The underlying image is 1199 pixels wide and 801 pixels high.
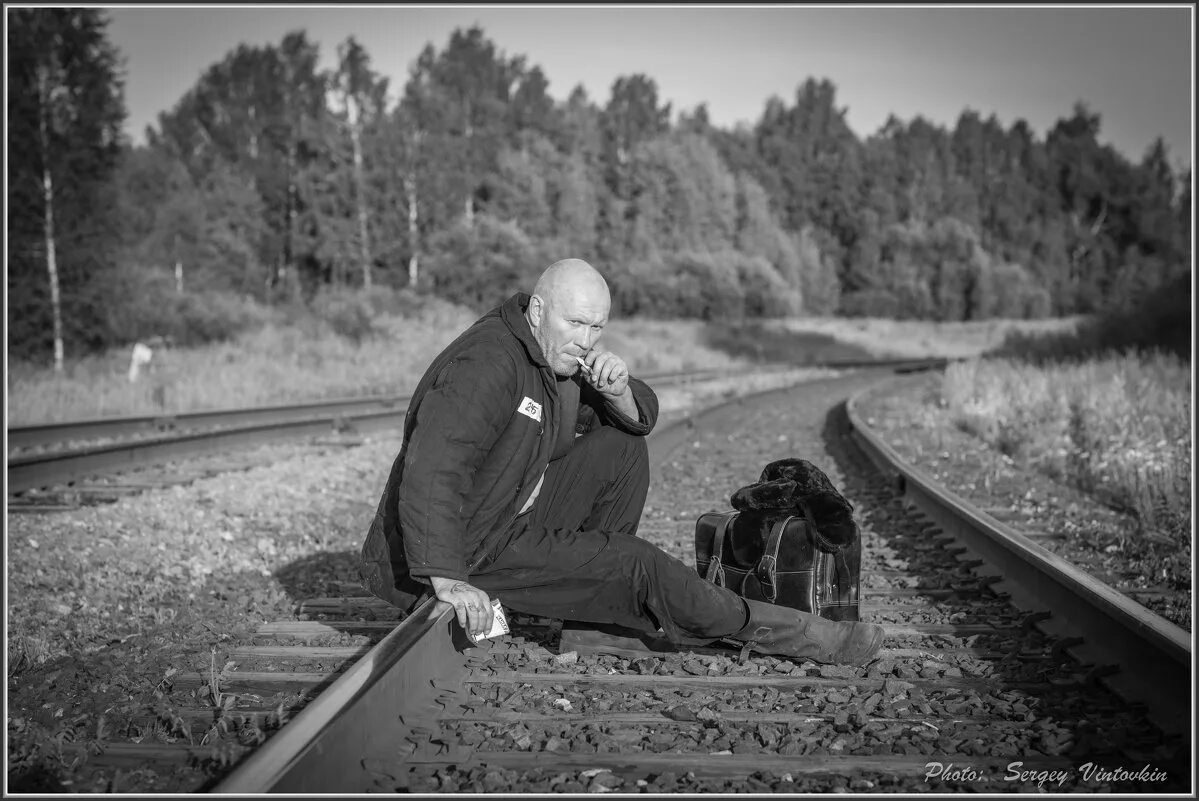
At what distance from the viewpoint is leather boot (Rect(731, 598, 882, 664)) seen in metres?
3.54

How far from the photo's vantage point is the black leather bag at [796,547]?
3875mm

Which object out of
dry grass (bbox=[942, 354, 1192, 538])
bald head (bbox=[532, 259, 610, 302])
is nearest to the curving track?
Result: bald head (bbox=[532, 259, 610, 302])

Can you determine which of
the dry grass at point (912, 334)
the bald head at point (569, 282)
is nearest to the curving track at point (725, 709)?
the bald head at point (569, 282)

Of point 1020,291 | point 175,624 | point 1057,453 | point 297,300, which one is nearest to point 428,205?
point 297,300

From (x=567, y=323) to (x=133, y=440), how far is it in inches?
335

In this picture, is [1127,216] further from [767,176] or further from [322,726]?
[322,726]

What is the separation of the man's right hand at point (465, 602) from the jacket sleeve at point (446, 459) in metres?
0.04

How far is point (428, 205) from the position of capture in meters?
42.8

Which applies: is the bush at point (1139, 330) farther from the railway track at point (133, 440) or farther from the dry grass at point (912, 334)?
the dry grass at point (912, 334)

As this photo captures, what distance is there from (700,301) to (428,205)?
14.5 m

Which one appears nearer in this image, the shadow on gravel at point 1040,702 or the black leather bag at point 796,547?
the shadow on gravel at point 1040,702

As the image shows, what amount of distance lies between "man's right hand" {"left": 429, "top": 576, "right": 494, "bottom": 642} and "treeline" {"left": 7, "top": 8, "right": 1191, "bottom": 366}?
2074 cm

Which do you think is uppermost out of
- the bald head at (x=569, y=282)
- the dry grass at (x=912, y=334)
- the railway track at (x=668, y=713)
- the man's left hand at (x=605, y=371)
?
the bald head at (x=569, y=282)

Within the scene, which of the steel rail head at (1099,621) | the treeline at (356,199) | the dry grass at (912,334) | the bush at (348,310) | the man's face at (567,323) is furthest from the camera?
the dry grass at (912,334)
